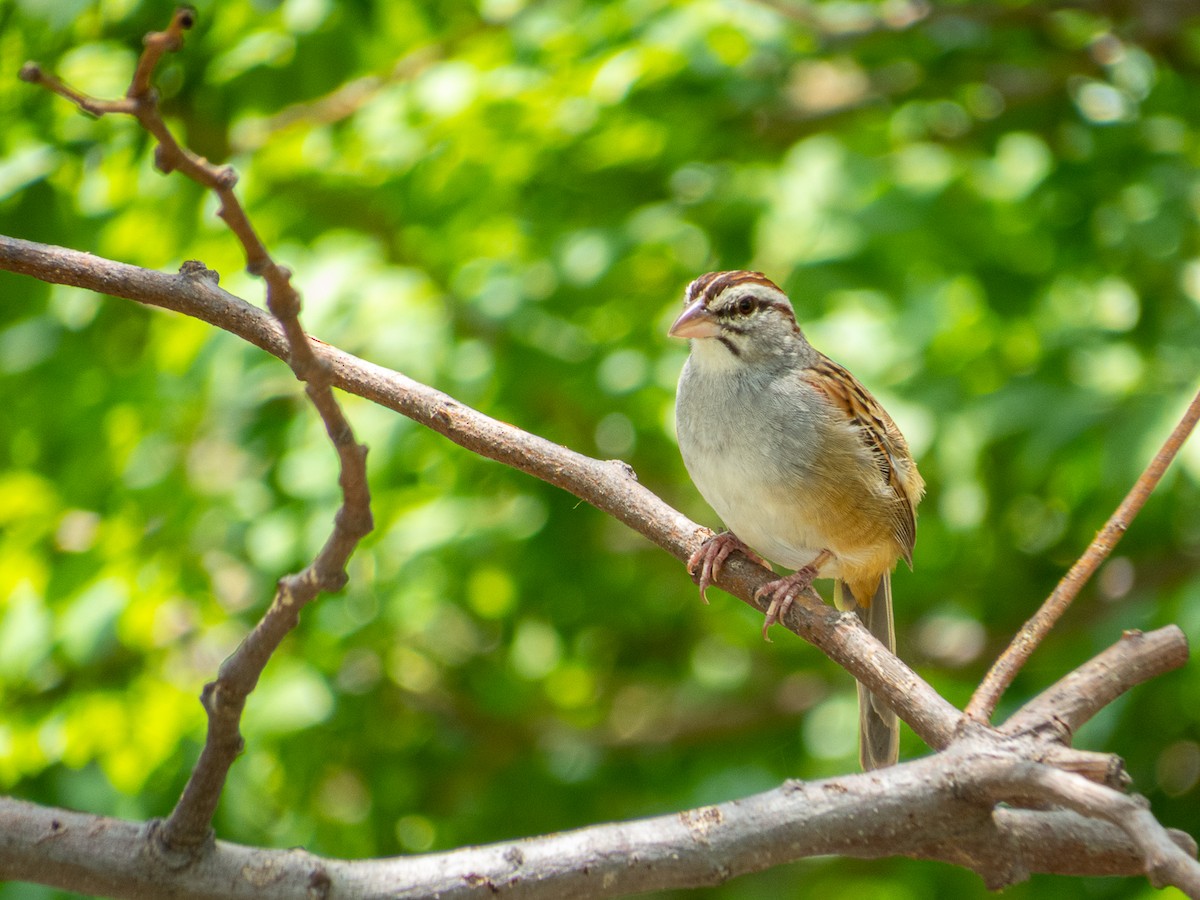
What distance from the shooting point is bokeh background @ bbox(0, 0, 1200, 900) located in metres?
3.92

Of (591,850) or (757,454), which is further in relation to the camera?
(757,454)

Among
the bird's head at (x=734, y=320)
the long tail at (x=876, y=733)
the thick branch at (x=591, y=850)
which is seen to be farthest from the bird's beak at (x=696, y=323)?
the thick branch at (x=591, y=850)

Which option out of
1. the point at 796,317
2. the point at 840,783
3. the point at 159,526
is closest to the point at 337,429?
the point at 840,783

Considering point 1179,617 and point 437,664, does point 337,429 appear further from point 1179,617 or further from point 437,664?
point 437,664

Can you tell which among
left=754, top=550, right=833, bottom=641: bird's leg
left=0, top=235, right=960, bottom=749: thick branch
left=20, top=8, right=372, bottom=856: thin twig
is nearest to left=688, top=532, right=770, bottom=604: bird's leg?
left=754, top=550, right=833, bottom=641: bird's leg

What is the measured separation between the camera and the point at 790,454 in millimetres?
3439

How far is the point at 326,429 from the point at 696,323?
2.01m

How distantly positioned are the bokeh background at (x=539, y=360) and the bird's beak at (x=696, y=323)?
1.78 feet

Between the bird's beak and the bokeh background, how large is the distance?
54cm

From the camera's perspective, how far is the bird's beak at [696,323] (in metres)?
3.55

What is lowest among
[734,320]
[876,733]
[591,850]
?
[876,733]

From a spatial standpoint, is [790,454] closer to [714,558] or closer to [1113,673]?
[714,558]

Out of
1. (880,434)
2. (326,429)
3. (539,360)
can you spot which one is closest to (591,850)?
(326,429)

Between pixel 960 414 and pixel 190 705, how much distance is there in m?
2.70
